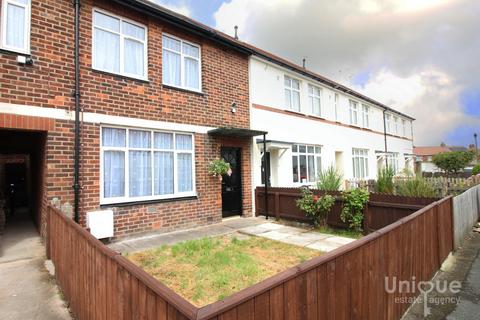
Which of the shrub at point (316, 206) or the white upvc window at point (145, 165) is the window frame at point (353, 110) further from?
the white upvc window at point (145, 165)

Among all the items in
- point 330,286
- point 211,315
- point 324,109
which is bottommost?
point 330,286

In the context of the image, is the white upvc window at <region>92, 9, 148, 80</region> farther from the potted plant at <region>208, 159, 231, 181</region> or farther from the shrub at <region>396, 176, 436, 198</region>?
the shrub at <region>396, 176, 436, 198</region>

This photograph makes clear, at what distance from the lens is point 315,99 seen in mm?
15008

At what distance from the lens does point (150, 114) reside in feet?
25.7

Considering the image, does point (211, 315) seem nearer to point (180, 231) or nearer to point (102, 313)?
point (102, 313)

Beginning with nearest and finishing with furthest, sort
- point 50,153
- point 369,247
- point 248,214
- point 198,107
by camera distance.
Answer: point 369,247 → point 50,153 → point 198,107 → point 248,214

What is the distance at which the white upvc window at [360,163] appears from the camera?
17.8m

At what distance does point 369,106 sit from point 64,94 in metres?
18.9

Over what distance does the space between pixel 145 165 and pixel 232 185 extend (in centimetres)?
335

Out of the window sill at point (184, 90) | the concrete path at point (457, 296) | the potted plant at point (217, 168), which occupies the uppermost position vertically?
the window sill at point (184, 90)

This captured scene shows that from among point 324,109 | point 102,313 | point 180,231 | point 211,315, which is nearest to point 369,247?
point 211,315

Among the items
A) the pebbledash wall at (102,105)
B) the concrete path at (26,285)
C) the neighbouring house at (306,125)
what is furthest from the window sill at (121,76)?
the neighbouring house at (306,125)

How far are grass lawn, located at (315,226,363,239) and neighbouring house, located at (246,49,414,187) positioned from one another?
10.6ft

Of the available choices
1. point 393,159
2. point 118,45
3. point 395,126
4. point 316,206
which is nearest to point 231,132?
point 316,206
